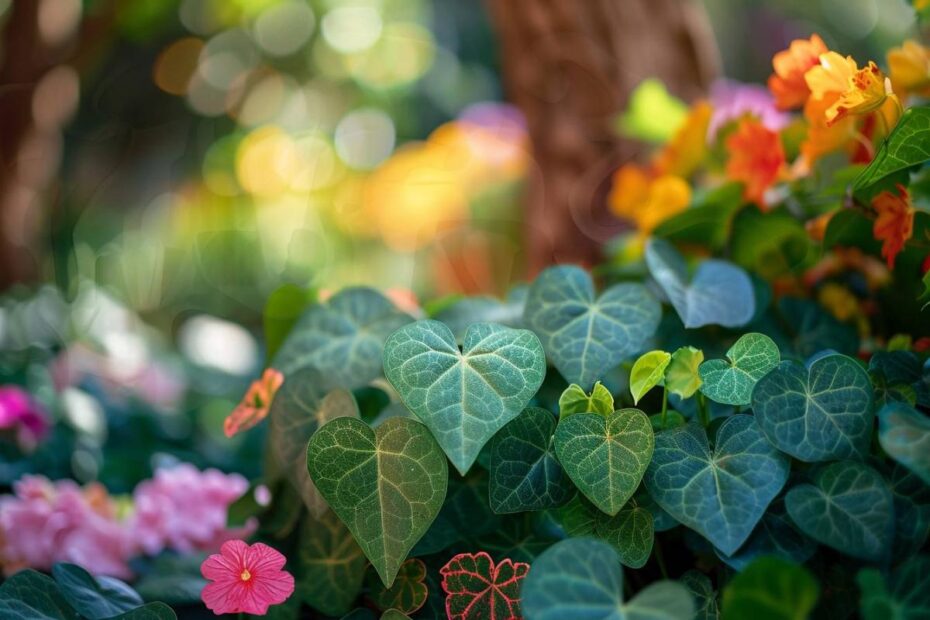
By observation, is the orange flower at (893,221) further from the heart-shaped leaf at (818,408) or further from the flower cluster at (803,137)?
the heart-shaped leaf at (818,408)

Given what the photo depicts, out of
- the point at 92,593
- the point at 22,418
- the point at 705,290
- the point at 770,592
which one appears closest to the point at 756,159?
the point at 705,290

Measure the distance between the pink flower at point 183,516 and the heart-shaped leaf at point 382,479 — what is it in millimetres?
349

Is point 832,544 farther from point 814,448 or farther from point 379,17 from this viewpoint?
point 379,17

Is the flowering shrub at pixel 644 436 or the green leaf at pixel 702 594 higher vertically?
the flowering shrub at pixel 644 436

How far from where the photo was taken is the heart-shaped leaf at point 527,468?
511 mm

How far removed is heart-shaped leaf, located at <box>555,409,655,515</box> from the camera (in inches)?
19.2

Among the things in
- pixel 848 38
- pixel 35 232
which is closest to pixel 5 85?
pixel 35 232

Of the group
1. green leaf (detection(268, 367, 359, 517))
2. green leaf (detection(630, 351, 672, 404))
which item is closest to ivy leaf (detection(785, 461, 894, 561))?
green leaf (detection(630, 351, 672, 404))

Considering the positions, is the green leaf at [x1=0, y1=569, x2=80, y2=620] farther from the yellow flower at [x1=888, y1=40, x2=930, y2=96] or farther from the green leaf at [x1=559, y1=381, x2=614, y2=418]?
the yellow flower at [x1=888, y1=40, x2=930, y2=96]

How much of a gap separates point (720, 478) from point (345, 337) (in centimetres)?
34

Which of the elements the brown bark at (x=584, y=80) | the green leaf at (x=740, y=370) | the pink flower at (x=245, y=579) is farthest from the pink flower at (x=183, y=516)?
the brown bark at (x=584, y=80)

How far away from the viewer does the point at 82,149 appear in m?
2.46

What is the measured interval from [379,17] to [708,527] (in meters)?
2.26

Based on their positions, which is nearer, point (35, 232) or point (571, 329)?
point (571, 329)
